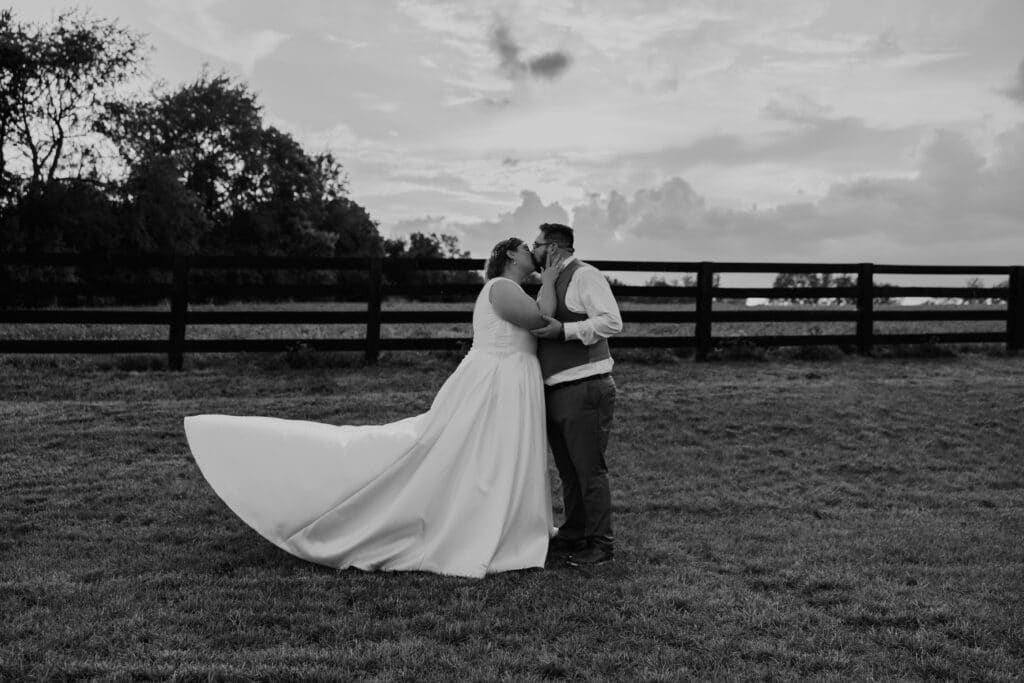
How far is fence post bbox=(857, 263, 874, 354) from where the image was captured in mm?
15000

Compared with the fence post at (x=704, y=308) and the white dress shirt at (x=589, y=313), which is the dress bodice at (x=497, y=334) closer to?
the white dress shirt at (x=589, y=313)

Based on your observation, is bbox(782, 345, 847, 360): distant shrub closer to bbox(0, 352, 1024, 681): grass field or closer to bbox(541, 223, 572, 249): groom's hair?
bbox(0, 352, 1024, 681): grass field

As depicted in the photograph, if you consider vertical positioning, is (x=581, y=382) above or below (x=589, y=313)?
below

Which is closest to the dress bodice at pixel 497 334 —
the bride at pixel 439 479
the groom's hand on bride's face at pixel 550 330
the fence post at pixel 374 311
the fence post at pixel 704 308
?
the bride at pixel 439 479

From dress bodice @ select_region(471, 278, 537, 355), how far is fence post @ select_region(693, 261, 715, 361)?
8.93 metres

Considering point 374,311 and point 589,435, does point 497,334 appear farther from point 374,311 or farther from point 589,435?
point 374,311

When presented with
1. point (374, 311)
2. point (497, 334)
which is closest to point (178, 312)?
point (374, 311)

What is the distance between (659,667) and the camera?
4023 mm

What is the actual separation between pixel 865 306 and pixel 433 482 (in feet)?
38.1

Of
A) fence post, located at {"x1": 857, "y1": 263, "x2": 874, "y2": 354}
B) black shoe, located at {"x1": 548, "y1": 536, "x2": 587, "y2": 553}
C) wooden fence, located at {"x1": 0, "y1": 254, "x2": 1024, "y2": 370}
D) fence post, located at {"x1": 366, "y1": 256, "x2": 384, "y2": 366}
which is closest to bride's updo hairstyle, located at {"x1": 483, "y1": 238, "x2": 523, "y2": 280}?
black shoe, located at {"x1": 548, "y1": 536, "x2": 587, "y2": 553}

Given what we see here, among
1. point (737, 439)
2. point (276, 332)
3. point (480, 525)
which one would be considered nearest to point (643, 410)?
point (737, 439)

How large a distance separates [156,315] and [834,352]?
1039 cm

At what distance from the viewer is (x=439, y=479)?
536 cm

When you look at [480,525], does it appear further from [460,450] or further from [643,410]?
[643,410]
